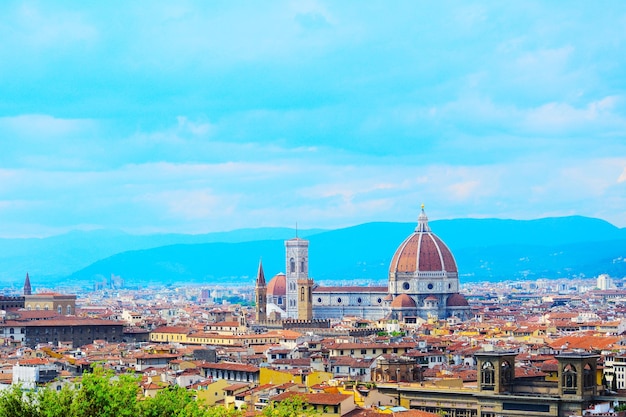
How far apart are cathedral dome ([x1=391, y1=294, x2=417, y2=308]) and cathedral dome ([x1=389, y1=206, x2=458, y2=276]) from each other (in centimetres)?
633

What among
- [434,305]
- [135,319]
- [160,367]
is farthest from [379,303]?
[160,367]

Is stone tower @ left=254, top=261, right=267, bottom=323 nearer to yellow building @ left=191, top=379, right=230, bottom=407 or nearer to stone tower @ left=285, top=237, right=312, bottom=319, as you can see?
stone tower @ left=285, top=237, right=312, bottom=319

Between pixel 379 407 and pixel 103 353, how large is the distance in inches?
1245

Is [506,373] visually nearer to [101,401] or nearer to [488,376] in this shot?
[488,376]

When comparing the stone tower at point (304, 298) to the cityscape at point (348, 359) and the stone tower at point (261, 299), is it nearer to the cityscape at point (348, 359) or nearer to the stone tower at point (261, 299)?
the cityscape at point (348, 359)

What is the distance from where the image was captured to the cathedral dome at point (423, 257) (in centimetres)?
15088

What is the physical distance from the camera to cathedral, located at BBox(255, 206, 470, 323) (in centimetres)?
14538

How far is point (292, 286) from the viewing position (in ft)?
514

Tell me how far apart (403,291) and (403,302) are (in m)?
7.54

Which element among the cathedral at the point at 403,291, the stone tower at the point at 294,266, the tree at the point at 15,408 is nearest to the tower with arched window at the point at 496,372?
the tree at the point at 15,408

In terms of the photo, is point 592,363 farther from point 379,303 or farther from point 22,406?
point 379,303

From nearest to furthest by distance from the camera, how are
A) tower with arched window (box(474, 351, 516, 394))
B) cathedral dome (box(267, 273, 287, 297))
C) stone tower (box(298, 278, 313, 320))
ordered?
tower with arched window (box(474, 351, 516, 394)) < stone tower (box(298, 278, 313, 320)) < cathedral dome (box(267, 273, 287, 297))

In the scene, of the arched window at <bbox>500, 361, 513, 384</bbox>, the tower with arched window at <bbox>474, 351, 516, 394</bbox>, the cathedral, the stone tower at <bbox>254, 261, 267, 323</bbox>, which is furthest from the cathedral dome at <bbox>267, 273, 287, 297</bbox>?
the arched window at <bbox>500, 361, 513, 384</bbox>

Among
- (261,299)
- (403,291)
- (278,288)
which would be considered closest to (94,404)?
(261,299)
